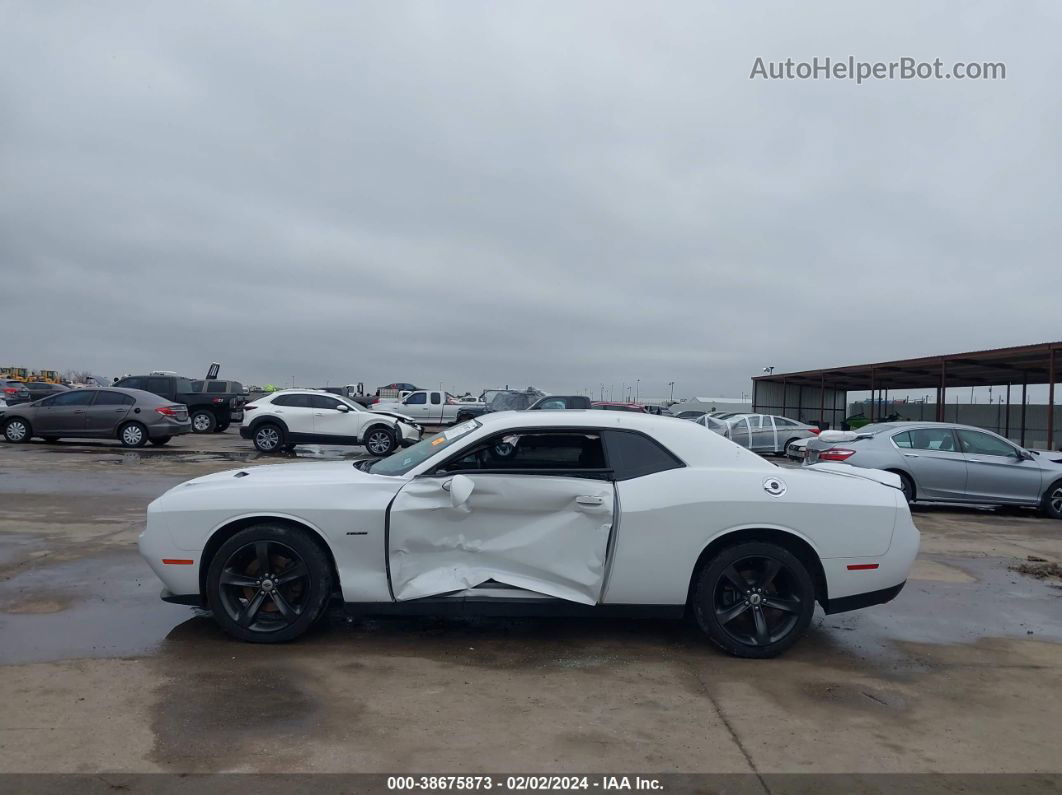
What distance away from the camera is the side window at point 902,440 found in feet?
39.1

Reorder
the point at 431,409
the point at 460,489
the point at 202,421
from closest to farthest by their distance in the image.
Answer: the point at 460,489
the point at 202,421
the point at 431,409

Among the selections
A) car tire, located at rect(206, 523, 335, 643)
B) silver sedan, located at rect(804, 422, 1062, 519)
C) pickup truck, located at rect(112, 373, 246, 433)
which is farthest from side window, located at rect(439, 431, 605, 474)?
pickup truck, located at rect(112, 373, 246, 433)

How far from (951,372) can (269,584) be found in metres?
32.9

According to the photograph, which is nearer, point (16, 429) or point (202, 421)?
point (16, 429)

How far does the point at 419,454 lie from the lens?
5.45 m

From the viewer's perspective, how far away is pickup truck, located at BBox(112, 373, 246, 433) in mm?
24250

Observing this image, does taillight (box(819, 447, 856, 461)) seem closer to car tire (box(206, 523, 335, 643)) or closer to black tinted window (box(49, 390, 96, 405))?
car tire (box(206, 523, 335, 643))

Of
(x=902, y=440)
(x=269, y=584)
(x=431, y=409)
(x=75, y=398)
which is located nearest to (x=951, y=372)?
(x=431, y=409)

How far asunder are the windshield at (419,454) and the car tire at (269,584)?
2.34ft

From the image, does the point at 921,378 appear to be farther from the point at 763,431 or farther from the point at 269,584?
the point at 269,584

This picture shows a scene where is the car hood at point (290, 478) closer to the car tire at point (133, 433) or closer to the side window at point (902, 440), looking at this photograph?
the side window at point (902, 440)

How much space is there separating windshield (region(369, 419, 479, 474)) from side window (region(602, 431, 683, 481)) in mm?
936
